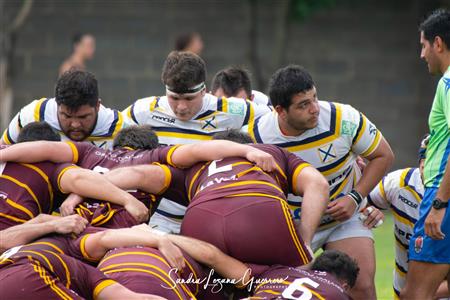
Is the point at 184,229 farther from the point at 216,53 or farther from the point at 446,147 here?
the point at 216,53

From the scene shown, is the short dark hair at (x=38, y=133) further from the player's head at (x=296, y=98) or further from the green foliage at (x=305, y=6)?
the green foliage at (x=305, y=6)

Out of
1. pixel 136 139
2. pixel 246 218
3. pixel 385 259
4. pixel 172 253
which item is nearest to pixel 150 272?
pixel 172 253

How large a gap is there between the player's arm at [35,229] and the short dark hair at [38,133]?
77cm

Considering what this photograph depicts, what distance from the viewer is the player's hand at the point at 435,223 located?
20.2 feet

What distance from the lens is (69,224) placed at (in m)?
5.98

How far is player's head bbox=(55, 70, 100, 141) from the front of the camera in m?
6.99

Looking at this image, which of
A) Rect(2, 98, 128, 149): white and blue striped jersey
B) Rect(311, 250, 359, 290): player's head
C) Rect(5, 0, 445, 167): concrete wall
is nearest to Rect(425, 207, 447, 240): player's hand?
Rect(311, 250, 359, 290): player's head

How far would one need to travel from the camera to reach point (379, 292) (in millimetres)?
8719

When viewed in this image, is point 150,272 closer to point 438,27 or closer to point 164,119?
point 164,119

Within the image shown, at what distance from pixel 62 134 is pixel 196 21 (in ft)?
25.1

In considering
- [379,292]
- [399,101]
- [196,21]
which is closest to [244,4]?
[196,21]

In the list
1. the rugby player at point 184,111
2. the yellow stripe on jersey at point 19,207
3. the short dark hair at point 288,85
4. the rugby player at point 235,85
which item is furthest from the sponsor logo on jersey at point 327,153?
the yellow stripe on jersey at point 19,207

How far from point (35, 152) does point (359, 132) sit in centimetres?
240

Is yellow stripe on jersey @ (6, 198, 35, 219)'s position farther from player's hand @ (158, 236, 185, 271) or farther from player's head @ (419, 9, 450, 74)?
player's head @ (419, 9, 450, 74)
